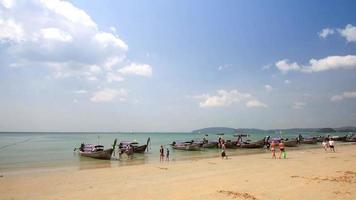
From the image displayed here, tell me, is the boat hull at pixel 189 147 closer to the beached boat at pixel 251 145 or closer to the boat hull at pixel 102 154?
the beached boat at pixel 251 145

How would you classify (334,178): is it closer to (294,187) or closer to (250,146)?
(294,187)

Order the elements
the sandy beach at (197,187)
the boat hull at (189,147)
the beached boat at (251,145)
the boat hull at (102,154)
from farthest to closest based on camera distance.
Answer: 1. the beached boat at (251,145)
2. the boat hull at (189,147)
3. the boat hull at (102,154)
4. the sandy beach at (197,187)

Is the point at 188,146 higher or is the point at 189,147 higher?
the point at 188,146

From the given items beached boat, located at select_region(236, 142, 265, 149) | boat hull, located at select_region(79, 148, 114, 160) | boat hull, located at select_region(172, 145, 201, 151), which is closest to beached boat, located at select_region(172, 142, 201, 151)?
boat hull, located at select_region(172, 145, 201, 151)

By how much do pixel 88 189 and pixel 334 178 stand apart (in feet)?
38.9

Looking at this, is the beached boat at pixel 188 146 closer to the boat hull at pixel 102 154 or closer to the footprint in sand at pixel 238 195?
the boat hull at pixel 102 154

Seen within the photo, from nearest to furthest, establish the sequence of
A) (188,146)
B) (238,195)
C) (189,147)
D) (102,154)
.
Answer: (238,195) → (102,154) → (189,147) → (188,146)

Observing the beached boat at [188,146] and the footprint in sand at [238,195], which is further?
the beached boat at [188,146]

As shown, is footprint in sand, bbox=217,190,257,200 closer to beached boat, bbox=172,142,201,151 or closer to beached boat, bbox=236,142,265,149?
beached boat, bbox=172,142,201,151

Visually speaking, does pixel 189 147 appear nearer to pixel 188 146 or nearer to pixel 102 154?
pixel 188 146

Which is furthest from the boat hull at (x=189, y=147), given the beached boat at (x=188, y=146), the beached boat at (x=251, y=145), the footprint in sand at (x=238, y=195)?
the footprint in sand at (x=238, y=195)

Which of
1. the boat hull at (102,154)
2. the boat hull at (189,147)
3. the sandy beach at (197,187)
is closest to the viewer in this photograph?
the sandy beach at (197,187)

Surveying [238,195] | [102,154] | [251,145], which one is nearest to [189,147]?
[251,145]

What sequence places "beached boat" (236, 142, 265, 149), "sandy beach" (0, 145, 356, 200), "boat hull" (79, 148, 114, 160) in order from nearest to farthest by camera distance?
1. "sandy beach" (0, 145, 356, 200)
2. "boat hull" (79, 148, 114, 160)
3. "beached boat" (236, 142, 265, 149)
